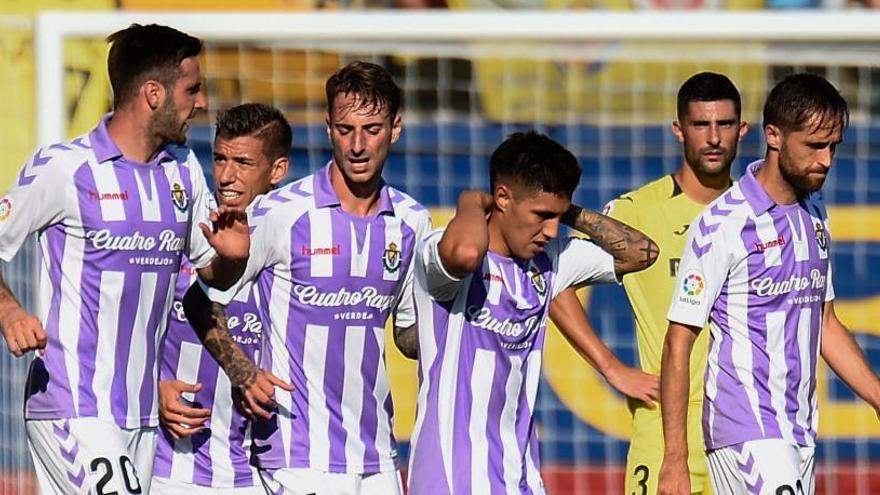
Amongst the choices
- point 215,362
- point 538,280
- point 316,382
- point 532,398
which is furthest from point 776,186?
point 215,362

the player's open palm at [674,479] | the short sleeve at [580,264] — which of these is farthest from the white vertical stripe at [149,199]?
the player's open palm at [674,479]

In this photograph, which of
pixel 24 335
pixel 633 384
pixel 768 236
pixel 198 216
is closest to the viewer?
pixel 24 335

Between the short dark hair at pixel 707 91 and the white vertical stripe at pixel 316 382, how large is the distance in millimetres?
1983

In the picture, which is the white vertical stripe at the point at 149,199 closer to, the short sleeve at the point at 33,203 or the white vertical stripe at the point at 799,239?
the short sleeve at the point at 33,203

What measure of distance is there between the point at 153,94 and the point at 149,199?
357mm

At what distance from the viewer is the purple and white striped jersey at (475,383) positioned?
5.73 m

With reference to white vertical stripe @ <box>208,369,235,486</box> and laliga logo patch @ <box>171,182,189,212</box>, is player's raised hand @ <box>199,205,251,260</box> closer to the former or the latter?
laliga logo patch @ <box>171,182,189,212</box>

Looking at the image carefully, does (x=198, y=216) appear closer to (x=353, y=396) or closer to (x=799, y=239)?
(x=353, y=396)

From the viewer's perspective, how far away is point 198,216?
636 centimetres

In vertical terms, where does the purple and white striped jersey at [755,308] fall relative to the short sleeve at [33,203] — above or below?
below

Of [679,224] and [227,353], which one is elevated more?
[679,224]

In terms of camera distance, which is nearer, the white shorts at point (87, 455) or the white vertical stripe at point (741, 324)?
the white shorts at point (87, 455)

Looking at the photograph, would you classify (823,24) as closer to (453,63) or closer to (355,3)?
(453,63)

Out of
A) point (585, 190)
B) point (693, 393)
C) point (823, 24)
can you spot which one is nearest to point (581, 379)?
point (585, 190)
